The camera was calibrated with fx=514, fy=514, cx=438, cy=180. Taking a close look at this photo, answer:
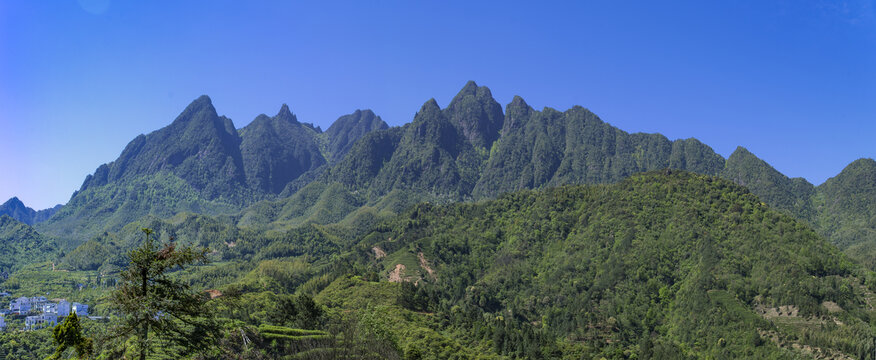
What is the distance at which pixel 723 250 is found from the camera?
13538 centimetres

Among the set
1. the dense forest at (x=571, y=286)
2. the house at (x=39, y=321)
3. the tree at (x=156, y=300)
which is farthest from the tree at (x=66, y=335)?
the house at (x=39, y=321)

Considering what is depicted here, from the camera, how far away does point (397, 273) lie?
486 feet

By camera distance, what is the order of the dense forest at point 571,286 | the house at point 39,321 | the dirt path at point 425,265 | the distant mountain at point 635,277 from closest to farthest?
the dense forest at point 571,286 → the house at point 39,321 → the distant mountain at point 635,277 → the dirt path at point 425,265

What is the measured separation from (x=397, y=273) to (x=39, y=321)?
8211 cm

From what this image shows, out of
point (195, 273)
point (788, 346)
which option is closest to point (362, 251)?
point (195, 273)

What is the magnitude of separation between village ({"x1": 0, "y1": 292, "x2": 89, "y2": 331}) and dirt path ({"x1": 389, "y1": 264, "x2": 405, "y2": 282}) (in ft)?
237

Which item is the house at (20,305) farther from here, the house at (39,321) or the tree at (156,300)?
the tree at (156,300)

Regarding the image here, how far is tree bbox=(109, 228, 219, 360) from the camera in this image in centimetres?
1917

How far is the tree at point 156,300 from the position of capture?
1917 cm

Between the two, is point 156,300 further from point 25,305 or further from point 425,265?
point 425,265

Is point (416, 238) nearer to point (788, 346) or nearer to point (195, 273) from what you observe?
point (195, 273)

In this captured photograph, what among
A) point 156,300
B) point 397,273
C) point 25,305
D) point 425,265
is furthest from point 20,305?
point 156,300

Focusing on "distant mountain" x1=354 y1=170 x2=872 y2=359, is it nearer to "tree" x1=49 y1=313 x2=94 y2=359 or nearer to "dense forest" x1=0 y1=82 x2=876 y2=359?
"dense forest" x1=0 y1=82 x2=876 y2=359

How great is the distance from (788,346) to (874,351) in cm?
1282
